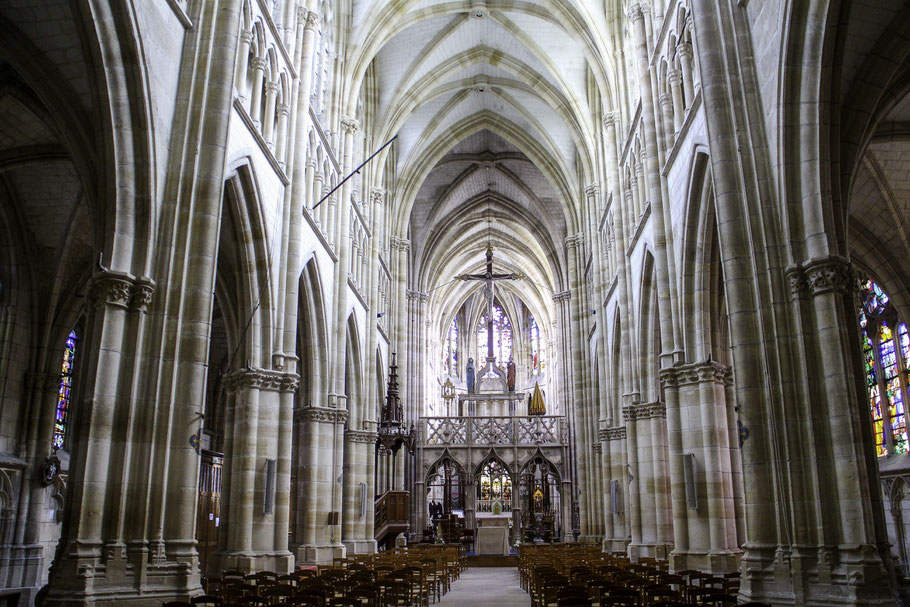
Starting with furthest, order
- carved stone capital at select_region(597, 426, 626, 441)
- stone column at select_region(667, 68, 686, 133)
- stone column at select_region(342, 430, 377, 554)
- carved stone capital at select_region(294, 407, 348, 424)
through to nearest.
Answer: carved stone capital at select_region(597, 426, 626, 441) < stone column at select_region(342, 430, 377, 554) < carved stone capital at select_region(294, 407, 348, 424) < stone column at select_region(667, 68, 686, 133)

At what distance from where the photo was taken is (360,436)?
26.4 metres

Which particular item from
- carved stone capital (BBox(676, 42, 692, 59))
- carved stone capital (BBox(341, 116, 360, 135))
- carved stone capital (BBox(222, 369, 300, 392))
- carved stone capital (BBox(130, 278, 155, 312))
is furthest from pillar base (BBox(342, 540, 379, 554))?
carved stone capital (BBox(676, 42, 692, 59))

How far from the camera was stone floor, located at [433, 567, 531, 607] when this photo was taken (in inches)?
608

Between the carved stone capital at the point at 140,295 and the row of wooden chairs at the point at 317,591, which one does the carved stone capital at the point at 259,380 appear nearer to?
the row of wooden chairs at the point at 317,591

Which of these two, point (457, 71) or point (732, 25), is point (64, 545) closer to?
point (732, 25)

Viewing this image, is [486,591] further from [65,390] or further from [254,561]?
[65,390]

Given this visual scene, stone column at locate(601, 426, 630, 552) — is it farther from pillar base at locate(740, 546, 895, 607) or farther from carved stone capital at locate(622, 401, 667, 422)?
pillar base at locate(740, 546, 895, 607)

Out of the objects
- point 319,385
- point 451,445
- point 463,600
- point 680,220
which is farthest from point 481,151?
point 463,600

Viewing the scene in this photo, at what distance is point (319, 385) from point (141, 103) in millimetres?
11222

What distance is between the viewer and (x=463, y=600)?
1606 centimetres

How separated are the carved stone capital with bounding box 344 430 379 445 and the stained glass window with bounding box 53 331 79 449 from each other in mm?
8852

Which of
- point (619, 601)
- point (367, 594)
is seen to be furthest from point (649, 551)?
point (367, 594)

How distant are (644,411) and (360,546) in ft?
35.5

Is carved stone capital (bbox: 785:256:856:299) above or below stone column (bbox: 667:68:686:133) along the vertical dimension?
below
